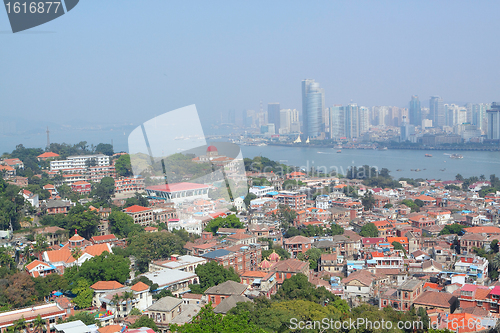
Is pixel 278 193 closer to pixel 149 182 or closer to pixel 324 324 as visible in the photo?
pixel 149 182

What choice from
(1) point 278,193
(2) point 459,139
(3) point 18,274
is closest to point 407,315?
(3) point 18,274

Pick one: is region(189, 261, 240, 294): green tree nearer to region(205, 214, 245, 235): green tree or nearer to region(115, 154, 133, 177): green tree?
region(205, 214, 245, 235): green tree

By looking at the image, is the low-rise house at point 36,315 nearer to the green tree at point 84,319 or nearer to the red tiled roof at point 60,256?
the green tree at point 84,319

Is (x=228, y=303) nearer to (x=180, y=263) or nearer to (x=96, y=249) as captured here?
(x=180, y=263)

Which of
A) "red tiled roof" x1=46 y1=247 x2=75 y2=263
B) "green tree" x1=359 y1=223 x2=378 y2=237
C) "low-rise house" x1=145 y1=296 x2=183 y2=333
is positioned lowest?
"green tree" x1=359 y1=223 x2=378 y2=237

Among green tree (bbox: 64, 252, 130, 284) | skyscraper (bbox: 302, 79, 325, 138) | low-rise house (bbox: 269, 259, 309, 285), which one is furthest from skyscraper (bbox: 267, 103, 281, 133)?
green tree (bbox: 64, 252, 130, 284)

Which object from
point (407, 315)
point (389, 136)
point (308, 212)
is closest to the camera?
point (407, 315)

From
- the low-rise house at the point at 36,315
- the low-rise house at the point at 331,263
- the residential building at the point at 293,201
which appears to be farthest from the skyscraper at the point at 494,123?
the low-rise house at the point at 36,315
